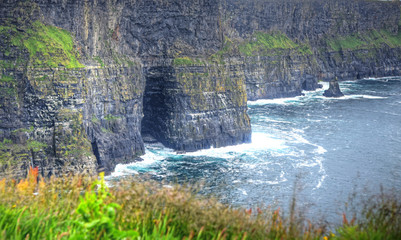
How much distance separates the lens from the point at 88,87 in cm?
6531

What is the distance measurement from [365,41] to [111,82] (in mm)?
140756

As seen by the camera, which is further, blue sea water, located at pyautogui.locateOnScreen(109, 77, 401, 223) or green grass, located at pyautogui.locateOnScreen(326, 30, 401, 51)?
green grass, located at pyautogui.locateOnScreen(326, 30, 401, 51)

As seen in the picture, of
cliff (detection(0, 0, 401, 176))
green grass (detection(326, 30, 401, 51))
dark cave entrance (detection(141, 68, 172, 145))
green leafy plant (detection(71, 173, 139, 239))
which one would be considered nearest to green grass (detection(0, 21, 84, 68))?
cliff (detection(0, 0, 401, 176))

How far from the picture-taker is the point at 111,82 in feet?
233

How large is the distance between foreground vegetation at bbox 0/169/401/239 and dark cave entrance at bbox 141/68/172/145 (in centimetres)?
5884

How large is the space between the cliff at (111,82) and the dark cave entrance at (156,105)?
0.51ft

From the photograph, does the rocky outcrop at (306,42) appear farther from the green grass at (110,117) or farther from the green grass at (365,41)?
the green grass at (110,117)

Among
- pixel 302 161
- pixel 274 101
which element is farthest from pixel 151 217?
pixel 274 101

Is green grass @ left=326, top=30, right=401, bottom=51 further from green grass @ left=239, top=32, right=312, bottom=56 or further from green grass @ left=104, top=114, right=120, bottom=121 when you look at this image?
green grass @ left=104, top=114, right=120, bottom=121

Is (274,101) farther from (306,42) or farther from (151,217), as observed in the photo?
(151,217)

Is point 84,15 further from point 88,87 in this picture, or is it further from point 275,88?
point 275,88

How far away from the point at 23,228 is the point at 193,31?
69.1m

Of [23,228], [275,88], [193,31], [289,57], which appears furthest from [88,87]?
[289,57]

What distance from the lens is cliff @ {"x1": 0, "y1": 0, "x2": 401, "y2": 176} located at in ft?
187
